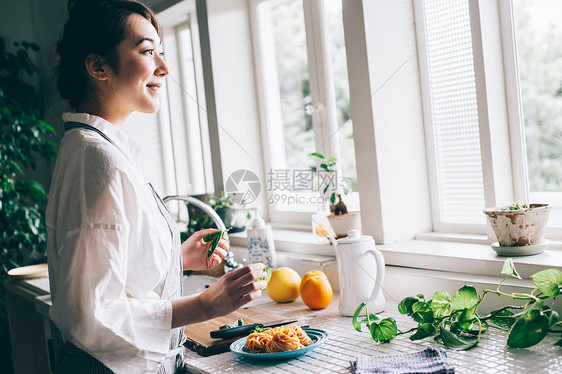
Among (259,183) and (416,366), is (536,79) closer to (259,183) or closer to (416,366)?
(416,366)

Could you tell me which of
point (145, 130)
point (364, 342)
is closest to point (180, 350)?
point (364, 342)

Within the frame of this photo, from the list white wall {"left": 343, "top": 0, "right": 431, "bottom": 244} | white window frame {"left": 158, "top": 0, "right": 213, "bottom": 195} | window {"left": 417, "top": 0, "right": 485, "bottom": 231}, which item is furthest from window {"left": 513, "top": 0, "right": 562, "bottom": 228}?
white window frame {"left": 158, "top": 0, "right": 213, "bottom": 195}

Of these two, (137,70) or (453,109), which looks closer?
(137,70)

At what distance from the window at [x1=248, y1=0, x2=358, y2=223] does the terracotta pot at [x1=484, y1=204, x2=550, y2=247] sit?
2.00 feet

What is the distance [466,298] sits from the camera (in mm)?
1133

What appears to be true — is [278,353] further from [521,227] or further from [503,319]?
[521,227]

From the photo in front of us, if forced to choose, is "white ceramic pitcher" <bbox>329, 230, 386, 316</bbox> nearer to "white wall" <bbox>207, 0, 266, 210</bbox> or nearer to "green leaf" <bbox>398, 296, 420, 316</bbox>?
"green leaf" <bbox>398, 296, 420, 316</bbox>

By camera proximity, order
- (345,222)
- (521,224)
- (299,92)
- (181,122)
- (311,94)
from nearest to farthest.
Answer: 1. (521,224)
2. (345,222)
3. (311,94)
4. (299,92)
5. (181,122)

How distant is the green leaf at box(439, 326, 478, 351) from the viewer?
1.12 meters

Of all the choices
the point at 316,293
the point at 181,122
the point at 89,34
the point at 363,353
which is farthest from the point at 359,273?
the point at 181,122

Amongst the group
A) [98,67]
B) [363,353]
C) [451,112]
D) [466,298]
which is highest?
[98,67]

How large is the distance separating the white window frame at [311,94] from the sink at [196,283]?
0.47 m

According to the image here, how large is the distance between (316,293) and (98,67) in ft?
2.73

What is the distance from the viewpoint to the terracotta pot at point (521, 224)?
4.35ft
